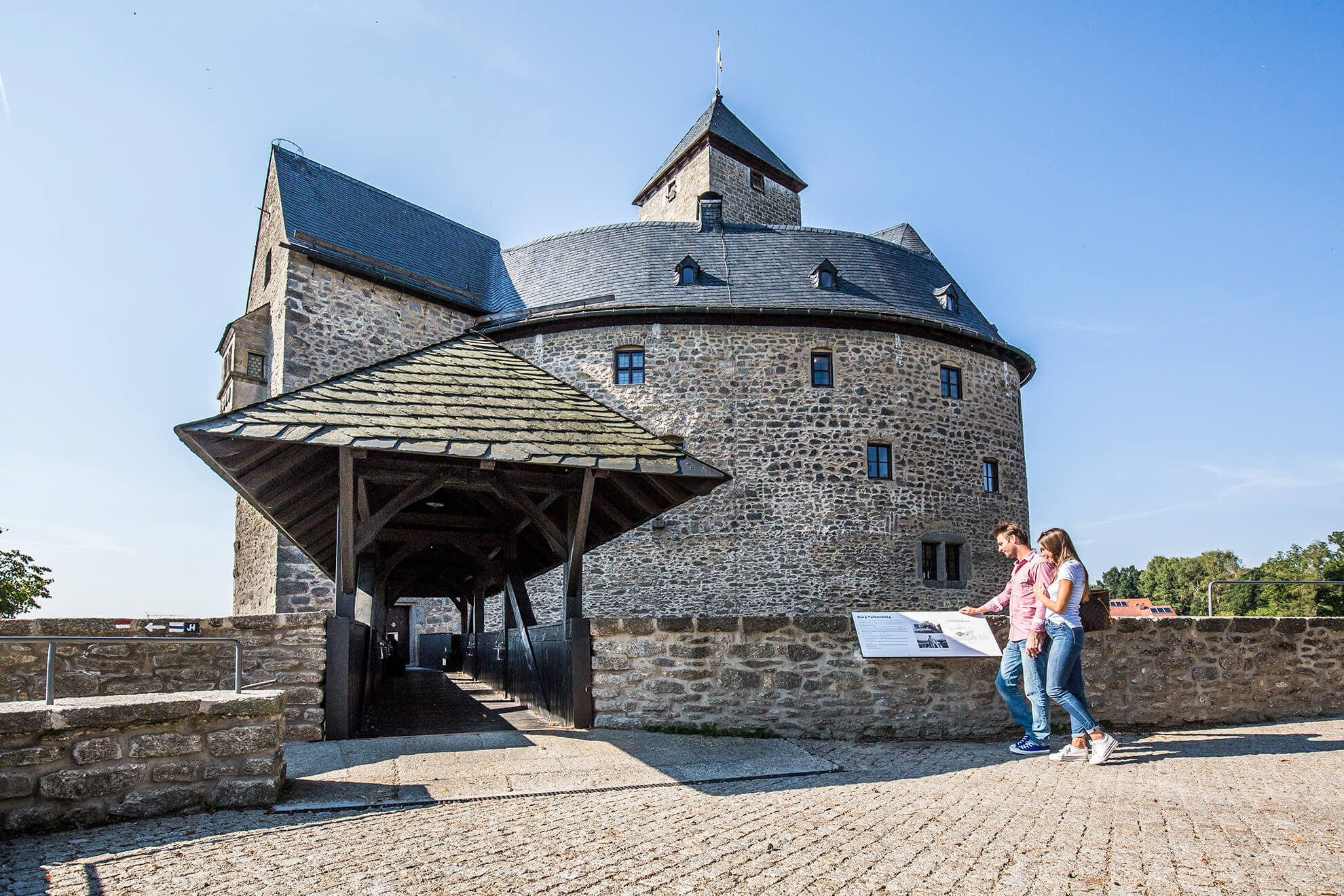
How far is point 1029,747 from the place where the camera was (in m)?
5.83

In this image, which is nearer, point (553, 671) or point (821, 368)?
point (553, 671)

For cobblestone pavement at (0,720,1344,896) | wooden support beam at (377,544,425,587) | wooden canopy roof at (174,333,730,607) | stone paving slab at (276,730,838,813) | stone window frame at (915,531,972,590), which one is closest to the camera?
cobblestone pavement at (0,720,1344,896)

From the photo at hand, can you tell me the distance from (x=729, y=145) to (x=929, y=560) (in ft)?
50.2

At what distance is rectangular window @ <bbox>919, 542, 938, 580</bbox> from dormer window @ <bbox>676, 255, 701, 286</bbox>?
24.6 ft

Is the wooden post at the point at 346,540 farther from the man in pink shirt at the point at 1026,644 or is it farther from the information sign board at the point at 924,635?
the man in pink shirt at the point at 1026,644

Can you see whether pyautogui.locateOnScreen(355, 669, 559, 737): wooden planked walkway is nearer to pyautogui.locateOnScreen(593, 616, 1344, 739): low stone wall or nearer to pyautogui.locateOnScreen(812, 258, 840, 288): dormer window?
pyautogui.locateOnScreen(593, 616, 1344, 739): low stone wall

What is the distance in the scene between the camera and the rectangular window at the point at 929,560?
17984mm

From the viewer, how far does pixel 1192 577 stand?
241 feet

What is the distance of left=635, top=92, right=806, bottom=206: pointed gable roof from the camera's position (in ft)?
88.7

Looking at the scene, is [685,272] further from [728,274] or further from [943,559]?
[943,559]

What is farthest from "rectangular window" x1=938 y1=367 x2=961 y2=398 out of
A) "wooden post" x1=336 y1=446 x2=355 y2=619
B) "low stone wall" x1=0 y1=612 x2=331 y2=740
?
"low stone wall" x1=0 y1=612 x2=331 y2=740

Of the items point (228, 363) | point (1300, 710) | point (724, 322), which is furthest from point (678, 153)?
point (1300, 710)

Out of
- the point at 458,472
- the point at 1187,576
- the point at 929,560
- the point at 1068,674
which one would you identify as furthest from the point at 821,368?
the point at 1187,576

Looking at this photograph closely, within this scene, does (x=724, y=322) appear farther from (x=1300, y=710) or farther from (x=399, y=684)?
(x=1300, y=710)
